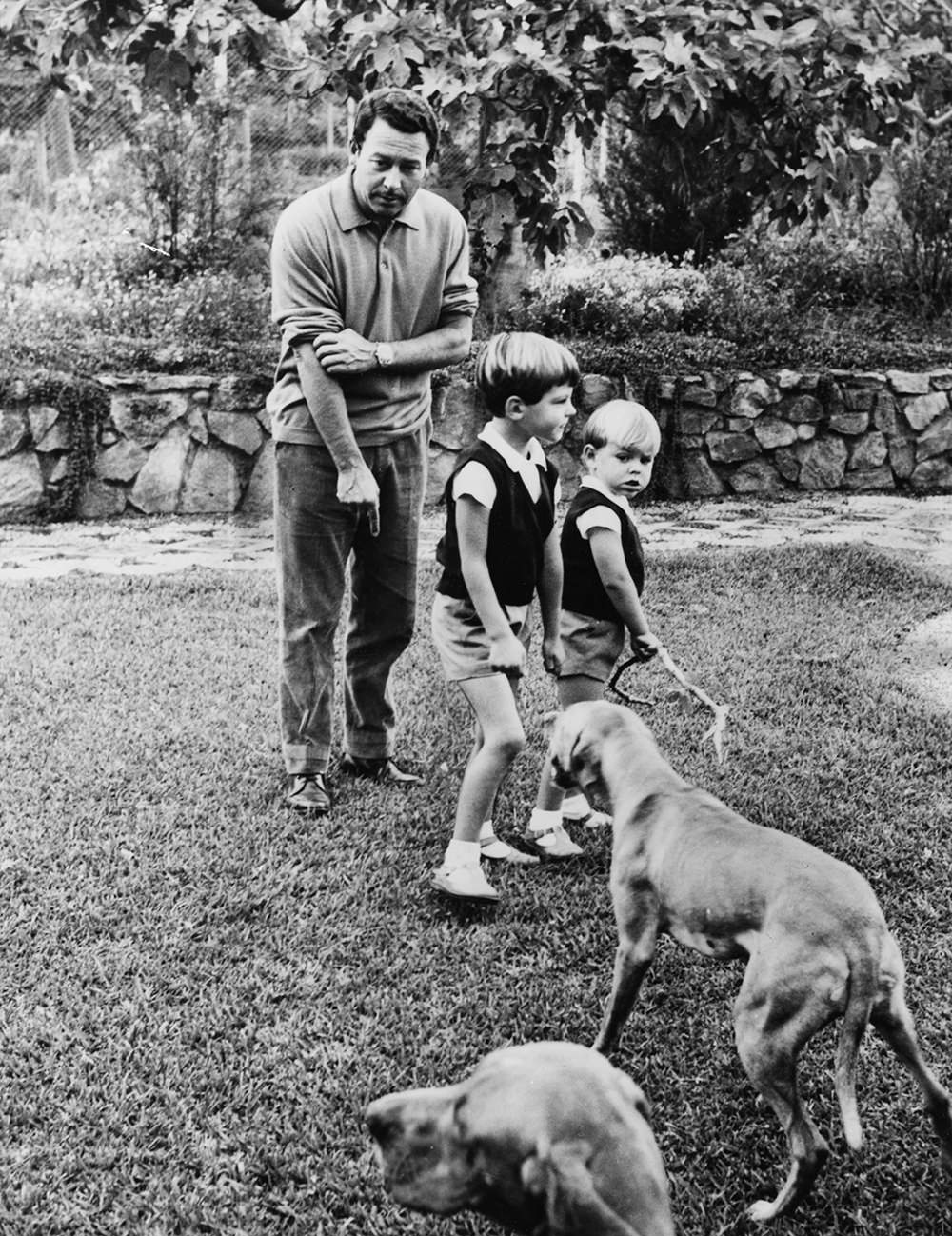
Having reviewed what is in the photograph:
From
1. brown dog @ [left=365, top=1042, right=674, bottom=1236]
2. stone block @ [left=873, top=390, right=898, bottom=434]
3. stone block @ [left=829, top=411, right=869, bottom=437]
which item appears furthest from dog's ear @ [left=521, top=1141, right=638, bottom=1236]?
stone block @ [left=873, top=390, right=898, bottom=434]

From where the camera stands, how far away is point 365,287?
11.7ft

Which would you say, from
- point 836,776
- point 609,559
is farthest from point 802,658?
point 609,559

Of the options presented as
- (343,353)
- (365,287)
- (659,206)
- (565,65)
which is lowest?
(343,353)

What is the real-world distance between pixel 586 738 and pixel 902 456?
26.3 feet

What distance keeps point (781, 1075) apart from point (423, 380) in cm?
253

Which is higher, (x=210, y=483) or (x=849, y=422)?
(x=849, y=422)

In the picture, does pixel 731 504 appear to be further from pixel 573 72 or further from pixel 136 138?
pixel 136 138

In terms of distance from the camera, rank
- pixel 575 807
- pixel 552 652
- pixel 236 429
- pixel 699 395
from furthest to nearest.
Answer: pixel 699 395 < pixel 236 429 < pixel 575 807 < pixel 552 652

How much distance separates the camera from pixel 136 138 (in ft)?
38.8

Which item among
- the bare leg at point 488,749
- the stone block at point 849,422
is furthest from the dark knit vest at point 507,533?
the stone block at point 849,422

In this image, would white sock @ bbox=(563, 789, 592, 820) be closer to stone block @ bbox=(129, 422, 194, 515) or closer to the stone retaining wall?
the stone retaining wall

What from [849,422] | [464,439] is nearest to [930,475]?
[849,422]

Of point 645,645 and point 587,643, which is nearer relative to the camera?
point 645,645

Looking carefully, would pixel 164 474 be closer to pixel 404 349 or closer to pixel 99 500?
pixel 99 500
